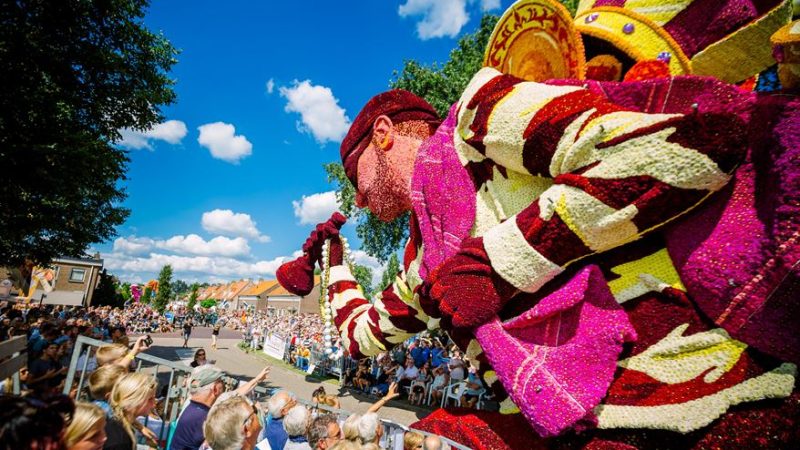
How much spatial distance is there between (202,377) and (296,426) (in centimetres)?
98

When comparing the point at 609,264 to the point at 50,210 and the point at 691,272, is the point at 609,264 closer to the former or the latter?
the point at 691,272

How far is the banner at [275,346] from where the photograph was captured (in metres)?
18.3

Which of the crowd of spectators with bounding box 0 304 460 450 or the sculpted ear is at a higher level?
the sculpted ear

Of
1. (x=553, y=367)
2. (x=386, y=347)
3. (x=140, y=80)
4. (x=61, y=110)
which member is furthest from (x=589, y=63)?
(x=140, y=80)

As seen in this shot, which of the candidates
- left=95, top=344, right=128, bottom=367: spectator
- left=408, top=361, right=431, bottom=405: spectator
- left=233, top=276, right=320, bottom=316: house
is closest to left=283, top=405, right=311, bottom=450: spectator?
left=95, top=344, right=128, bottom=367: spectator

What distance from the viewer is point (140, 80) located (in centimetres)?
1027

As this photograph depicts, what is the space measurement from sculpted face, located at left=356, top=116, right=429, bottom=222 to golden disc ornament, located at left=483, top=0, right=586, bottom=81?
643 millimetres

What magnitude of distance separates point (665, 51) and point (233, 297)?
75.3 m

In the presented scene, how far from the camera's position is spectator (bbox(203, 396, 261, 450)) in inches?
91.7

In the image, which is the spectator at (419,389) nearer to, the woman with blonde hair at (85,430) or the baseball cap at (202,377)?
the baseball cap at (202,377)

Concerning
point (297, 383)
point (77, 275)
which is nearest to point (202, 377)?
point (297, 383)

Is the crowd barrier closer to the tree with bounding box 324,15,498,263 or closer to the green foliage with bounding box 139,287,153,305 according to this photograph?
the tree with bounding box 324,15,498,263

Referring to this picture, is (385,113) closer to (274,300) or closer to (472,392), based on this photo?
(472,392)

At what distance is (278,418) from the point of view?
3.95 meters
